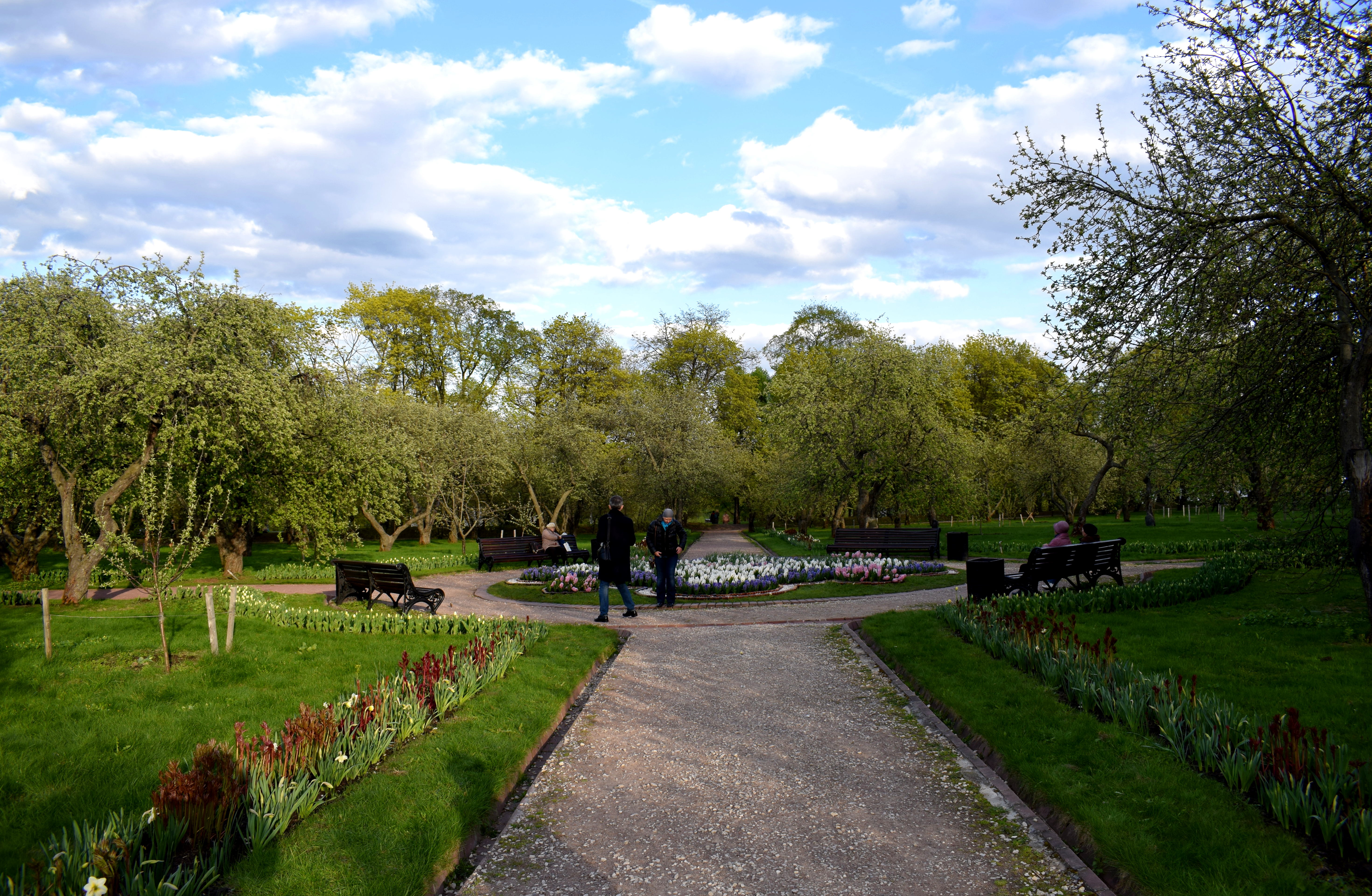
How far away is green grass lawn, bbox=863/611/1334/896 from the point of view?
147 inches

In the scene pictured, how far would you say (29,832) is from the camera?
4.36 m

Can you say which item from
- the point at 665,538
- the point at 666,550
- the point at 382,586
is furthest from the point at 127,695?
the point at 666,550

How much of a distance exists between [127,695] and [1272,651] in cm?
1206

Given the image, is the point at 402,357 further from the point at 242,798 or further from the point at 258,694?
the point at 242,798

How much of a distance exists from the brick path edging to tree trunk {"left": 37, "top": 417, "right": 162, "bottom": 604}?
45.9 ft

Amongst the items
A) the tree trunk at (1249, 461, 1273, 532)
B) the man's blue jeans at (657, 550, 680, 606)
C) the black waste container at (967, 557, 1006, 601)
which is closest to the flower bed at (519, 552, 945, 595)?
the man's blue jeans at (657, 550, 680, 606)

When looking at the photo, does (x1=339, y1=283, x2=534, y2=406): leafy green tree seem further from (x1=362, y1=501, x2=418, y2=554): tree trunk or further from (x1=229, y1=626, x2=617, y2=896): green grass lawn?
(x1=229, y1=626, x2=617, y2=896): green grass lawn

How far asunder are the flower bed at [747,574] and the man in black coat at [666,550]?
1.12 meters

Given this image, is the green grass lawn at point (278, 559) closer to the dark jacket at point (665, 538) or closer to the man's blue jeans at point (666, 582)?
the man's blue jeans at point (666, 582)

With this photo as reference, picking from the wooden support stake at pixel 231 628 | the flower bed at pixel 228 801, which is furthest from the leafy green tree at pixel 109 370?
the flower bed at pixel 228 801

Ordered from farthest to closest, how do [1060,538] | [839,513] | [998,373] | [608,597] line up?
[998,373]
[839,513]
[1060,538]
[608,597]

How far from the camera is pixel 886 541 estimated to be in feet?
69.8

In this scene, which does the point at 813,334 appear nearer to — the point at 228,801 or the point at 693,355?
the point at 693,355

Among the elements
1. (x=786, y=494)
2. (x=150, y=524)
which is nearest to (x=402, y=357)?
(x=786, y=494)
